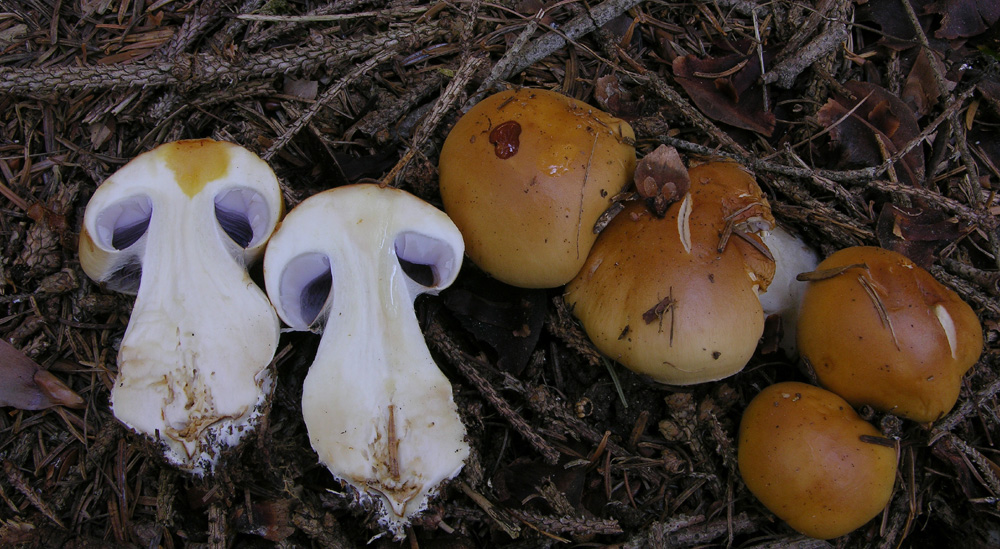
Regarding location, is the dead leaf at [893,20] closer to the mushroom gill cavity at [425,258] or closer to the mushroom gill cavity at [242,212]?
the mushroom gill cavity at [425,258]

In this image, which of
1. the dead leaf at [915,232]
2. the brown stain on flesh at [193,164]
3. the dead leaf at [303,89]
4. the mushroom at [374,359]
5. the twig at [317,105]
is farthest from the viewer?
the dead leaf at [303,89]

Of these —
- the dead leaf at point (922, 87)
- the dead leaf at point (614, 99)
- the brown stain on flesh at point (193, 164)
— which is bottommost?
the brown stain on flesh at point (193, 164)

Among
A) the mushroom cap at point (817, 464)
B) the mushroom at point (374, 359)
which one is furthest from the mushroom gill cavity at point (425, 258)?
the mushroom cap at point (817, 464)

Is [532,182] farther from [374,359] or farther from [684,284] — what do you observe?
[374,359]

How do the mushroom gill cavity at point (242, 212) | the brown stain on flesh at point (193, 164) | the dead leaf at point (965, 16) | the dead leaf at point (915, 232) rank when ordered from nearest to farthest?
the brown stain on flesh at point (193, 164), the mushroom gill cavity at point (242, 212), the dead leaf at point (915, 232), the dead leaf at point (965, 16)

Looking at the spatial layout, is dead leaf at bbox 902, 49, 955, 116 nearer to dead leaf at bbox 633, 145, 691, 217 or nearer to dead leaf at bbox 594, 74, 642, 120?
dead leaf at bbox 594, 74, 642, 120

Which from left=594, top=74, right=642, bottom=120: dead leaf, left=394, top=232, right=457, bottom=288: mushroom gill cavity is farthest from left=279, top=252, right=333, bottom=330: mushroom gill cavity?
left=594, top=74, right=642, bottom=120: dead leaf
